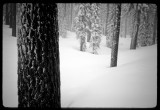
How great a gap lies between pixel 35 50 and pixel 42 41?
0.70ft

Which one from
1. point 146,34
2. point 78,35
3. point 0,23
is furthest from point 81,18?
point 0,23

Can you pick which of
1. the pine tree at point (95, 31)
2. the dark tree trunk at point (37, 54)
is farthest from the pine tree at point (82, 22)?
the dark tree trunk at point (37, 54)

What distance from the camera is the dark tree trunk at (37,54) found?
2385 millimetres

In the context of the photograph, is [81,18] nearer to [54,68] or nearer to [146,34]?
[146,34]

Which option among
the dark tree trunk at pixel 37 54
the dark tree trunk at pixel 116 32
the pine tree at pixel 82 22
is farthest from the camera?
the pine tree at pixel 82 22

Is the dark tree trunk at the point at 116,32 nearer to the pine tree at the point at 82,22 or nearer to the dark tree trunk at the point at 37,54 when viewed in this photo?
the dark tree trunk at the point at 37,54

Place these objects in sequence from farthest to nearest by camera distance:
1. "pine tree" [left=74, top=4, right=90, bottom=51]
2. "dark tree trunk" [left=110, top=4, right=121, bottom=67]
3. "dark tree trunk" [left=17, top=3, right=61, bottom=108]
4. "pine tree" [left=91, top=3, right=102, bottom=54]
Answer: "pine tree" [left=91, top=3, right=102, bottom=54]
"pine tree" [left=74, top=4, right=90, bottom=51]
"dark tree trunk" [left=110, top=4, right=121, bottom=67]
"dark tree trunk" [left=17, top=3, right=61, bottom=108]

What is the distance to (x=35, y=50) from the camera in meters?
2.41

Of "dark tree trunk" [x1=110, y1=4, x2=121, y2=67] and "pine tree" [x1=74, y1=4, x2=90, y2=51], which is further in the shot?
"pine tree" [x1=74, y1=4, x2=90, y2=51]

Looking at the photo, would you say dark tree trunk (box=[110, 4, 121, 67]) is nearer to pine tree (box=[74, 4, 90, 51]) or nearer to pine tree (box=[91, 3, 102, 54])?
pine tree (box=[74, 4, 90, 51])

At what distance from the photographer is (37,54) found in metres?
2.42

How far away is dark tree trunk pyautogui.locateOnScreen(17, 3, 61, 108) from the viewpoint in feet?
7.82

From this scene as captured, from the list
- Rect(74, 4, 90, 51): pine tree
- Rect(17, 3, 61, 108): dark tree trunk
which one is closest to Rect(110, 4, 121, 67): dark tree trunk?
Rect(17, 3, 61, 108): dark tree trunk

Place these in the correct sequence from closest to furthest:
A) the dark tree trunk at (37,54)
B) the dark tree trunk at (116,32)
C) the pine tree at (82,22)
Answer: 1. the dark tree trunk at (37,54)
2. the dark tree trunk at (116,32)
3. the pine tree at (82,22)
